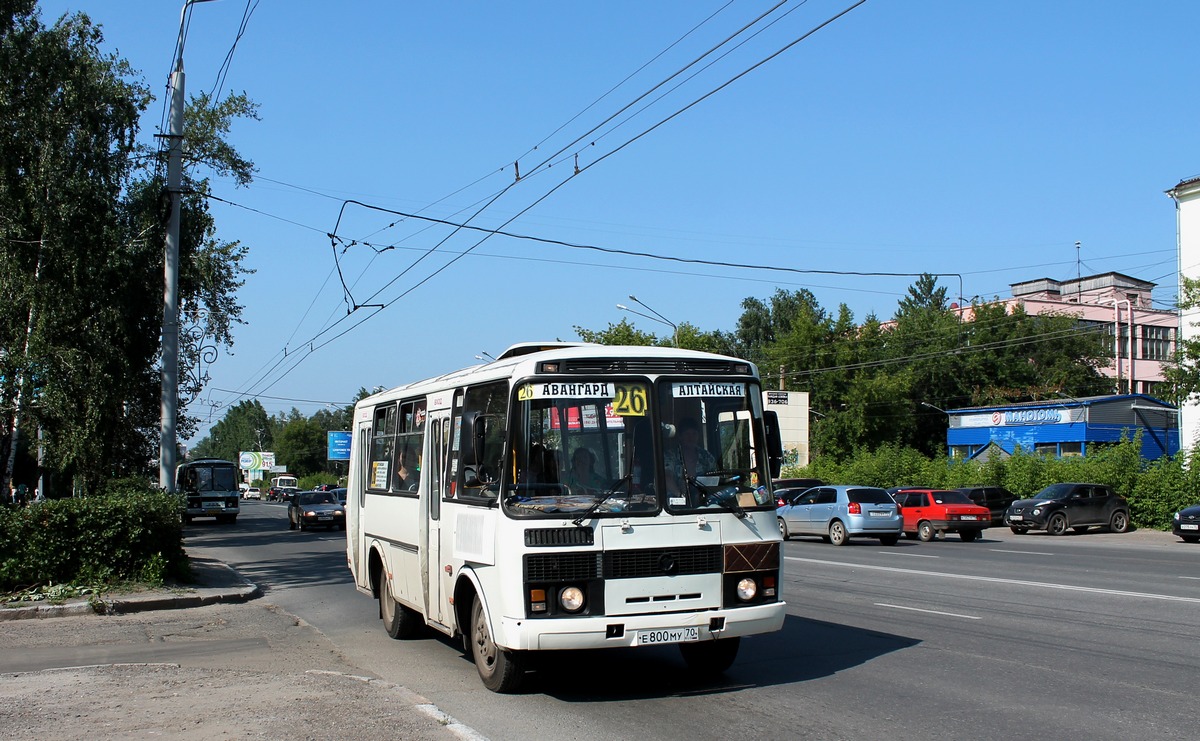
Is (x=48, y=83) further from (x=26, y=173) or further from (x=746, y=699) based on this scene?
(x=746, y=699)

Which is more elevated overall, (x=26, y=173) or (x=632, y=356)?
(x=26, y=173)

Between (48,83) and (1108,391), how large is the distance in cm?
7579

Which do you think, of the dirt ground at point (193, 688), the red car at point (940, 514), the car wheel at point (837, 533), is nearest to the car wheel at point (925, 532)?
the red car at point (940, 514)

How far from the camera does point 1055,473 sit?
42.0m

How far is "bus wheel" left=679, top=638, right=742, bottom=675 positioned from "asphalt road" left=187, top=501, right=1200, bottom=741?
0.49ft

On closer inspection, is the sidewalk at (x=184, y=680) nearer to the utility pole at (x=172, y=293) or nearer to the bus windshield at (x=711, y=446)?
the bus windshield at (x=711, y=446)

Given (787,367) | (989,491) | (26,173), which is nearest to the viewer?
(26,173)

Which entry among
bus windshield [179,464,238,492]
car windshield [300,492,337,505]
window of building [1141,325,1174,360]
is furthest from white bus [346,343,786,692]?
window of building [1141,325,1174,360]

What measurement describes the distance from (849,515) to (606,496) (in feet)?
68.6

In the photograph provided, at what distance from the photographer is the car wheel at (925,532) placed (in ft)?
103

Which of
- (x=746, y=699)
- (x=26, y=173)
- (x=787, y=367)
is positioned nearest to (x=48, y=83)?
(x=26, y=173)

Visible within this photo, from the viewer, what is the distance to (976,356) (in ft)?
261

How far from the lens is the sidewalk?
7.15 meters

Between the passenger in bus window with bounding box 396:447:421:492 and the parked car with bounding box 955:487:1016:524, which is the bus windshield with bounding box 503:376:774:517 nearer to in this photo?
the passenger in bus window with bounding box 396:447:421:492
